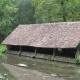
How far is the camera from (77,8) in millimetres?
38438

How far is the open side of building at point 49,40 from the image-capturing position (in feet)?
81.8

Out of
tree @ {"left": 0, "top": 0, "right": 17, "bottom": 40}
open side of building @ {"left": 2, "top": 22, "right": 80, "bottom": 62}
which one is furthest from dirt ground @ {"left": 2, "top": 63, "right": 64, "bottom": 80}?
tree @ {"left": 0, "top": 0, "right": 17, "bottom": 40}

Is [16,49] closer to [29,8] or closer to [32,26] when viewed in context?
[32,26]

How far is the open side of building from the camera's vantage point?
24.9 m

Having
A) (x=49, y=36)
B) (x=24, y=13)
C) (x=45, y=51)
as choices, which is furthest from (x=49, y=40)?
(x=24, y=13)

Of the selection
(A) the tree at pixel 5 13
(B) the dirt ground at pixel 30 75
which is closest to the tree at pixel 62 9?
(A) the tree at pixel 5 13

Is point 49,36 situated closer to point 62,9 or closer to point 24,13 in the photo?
point 62,9

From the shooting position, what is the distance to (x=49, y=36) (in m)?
27.9

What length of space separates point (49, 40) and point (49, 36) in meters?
1.03

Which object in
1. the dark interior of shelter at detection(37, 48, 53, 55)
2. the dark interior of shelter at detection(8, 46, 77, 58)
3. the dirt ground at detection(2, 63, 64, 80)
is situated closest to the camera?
the dirt ground at detection(2, 63, 64, 80)

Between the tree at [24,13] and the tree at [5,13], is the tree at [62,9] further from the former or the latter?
the tree at [24,13]

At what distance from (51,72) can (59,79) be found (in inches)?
114

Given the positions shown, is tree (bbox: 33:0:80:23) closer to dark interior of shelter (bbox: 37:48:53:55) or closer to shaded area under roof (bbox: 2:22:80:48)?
shaded area under roof (bbox: 2:22:80:48)

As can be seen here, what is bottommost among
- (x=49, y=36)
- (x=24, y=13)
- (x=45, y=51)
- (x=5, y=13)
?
(x=45, y=51)
